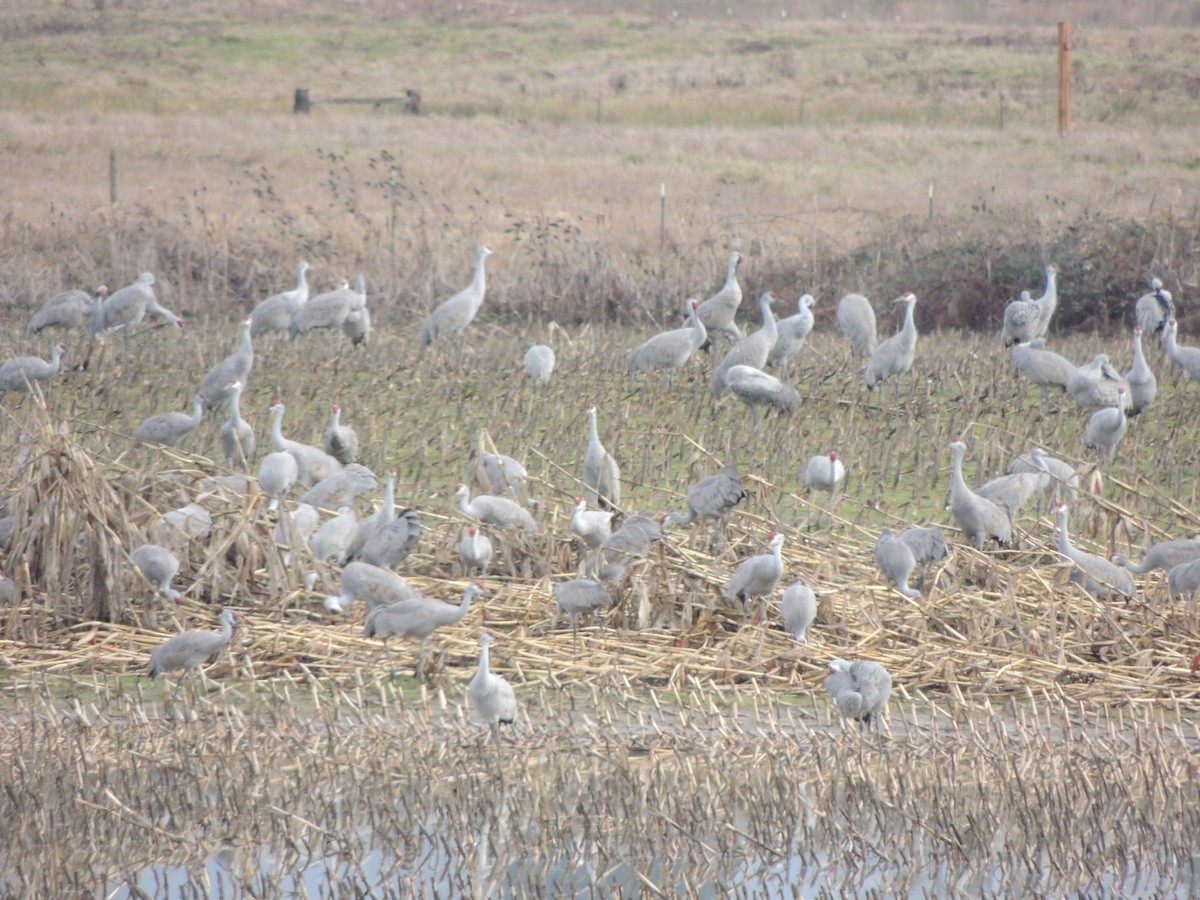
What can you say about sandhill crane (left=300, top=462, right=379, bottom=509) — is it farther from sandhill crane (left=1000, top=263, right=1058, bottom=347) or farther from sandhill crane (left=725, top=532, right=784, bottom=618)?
sandhill crane (left=1000, top=263, right=1058, bottom=347)

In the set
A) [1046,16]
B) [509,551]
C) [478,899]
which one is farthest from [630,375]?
[1046,16]

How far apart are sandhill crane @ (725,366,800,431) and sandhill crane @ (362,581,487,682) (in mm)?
Result: 4338

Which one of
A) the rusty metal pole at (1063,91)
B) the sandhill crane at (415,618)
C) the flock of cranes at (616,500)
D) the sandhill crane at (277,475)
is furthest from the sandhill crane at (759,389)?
the rusty metal pole at (1063,91)

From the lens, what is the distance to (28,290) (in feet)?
53.3

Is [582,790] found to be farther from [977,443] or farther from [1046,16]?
[1046,16]

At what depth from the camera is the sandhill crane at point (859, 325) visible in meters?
12.6

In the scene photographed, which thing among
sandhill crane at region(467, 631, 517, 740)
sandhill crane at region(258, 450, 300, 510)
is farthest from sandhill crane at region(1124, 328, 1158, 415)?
sandhill crane at region(467, 631, 517, 740)

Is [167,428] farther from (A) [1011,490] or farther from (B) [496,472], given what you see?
(A) [1011,490]

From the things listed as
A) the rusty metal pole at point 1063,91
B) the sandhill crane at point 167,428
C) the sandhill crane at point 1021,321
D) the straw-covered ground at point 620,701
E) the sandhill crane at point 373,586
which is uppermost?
the rusty metal pole at point 1063,91

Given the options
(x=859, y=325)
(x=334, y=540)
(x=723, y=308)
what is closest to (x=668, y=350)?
(x=723, y=308)

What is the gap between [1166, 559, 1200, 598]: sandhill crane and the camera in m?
6.67

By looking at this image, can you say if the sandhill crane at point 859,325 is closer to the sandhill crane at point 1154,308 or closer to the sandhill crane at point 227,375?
the sandhill crane at point 1154,308

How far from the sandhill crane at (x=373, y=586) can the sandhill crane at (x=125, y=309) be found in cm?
645

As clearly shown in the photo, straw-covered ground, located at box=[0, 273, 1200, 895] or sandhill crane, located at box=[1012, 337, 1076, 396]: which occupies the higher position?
sandhill crane, located at box=[1012, 337, 1076, 396]
